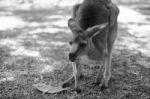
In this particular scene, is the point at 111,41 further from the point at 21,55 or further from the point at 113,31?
the point at 21,55

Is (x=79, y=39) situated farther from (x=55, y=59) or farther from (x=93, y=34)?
(x=55, y=59)

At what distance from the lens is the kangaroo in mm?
3223

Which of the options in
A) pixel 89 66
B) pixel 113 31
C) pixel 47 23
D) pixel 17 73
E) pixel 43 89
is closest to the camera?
pixel 43 89

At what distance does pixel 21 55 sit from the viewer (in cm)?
487

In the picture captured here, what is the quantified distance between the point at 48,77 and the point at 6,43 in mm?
1775

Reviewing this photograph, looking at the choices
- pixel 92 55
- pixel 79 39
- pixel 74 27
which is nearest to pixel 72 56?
pixel 79 39

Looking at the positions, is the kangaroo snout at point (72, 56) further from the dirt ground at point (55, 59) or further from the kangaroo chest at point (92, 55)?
the dirt ground at point (55, 59)

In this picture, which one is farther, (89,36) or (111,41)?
(111,41)

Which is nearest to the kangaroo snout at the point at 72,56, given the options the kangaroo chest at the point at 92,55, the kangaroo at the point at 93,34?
the kangaroo at the point at 93,34

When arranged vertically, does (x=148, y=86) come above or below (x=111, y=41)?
below

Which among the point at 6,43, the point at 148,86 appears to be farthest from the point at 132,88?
the point at 6,43

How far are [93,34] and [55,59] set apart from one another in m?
1.55

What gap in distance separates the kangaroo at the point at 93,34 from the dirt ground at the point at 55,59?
0.23 metres

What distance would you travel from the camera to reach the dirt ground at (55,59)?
143 inches
